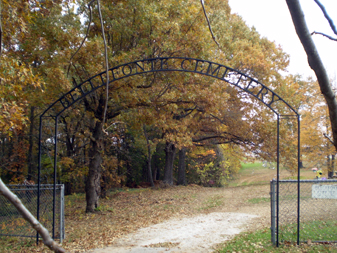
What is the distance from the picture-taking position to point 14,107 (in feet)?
18.9

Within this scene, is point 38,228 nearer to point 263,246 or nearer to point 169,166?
point 263,246

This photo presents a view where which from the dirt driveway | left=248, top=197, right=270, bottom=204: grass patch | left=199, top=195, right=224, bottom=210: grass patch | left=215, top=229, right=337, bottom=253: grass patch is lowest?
left=199, top=195, right=224, bottom=210: grass patch

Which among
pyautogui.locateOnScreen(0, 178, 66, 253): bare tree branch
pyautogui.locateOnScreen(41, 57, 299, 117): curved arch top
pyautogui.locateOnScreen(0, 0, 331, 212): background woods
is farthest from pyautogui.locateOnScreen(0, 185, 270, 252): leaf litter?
pyautogui.locateOnScreen(0, 178, 66, 253): bare tree branch

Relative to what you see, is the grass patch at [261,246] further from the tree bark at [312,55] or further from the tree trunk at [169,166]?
the tree trunk at [169,166]

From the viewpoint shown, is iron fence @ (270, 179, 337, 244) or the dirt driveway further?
the dirt driveway

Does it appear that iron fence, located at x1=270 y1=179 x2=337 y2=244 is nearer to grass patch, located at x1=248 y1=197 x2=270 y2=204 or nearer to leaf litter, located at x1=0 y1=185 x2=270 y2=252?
leaf litter, located at x1=0 y1=185 x2=270 y2=252

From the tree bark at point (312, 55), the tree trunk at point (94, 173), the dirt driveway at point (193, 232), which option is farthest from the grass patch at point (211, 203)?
the tree bark at point (312, 55)

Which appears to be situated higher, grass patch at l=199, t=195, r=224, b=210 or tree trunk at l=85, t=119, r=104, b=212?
tree trunk at l=85, t=119, r=104, b=212

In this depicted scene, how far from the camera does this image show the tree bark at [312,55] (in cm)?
259

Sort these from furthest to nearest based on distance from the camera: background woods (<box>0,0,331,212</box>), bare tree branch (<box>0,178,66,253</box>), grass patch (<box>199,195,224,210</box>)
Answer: grass patch (<box>199,195,224,210</box>), background woods (<box>0,0,331,212</box>), bare tree branch (<box>0,178,66,253</box>)

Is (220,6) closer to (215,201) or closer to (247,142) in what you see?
(247,142)

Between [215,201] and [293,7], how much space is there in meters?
10.9

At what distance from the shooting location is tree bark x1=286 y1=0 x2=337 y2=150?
259 centimetres

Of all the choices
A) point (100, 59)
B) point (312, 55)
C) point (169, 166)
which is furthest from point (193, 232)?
point (169, 166)
